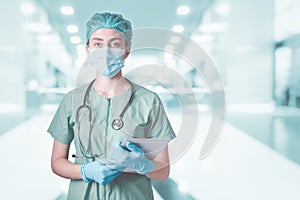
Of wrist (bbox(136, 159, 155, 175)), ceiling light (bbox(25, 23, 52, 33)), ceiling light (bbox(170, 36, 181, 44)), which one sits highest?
ceiling light (bbox(25, 23, 52, 33))

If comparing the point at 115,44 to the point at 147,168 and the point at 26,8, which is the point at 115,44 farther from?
the point at 26,8

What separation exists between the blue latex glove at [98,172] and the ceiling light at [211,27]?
233cm

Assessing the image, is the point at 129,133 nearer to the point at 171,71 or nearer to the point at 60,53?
the point at 171,71

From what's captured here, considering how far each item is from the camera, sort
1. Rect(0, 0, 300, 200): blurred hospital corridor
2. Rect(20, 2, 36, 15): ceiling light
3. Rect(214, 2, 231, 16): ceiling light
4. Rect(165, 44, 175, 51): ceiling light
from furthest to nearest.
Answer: Rect(214, 2, 231, 16): ceiling light → Rect(20, 2, 36, 15): ceiling light → Rect(0, 0, 300, 200): blurred hospital corridor → Rect(165, 44, 175, 51): ceiling light

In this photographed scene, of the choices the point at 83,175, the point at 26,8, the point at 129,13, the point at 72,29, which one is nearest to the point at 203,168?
the point at 129,13

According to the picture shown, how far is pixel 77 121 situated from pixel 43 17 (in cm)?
228

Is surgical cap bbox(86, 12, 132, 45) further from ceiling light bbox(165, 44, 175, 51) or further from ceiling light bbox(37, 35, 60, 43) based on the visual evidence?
ceiling light bbox(37, 35, 60, 43)

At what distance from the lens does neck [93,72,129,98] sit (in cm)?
106

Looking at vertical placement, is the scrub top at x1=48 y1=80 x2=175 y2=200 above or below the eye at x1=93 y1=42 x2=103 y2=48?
below

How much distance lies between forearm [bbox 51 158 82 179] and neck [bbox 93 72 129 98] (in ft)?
0.69

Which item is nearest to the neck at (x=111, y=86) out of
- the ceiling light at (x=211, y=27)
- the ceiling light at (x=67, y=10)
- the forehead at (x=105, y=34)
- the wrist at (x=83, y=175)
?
the forehead at (x=105, y=34)

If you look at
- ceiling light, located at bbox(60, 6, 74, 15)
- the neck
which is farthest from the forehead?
ceiling light, located at bbox(60, 6, 74, 15)

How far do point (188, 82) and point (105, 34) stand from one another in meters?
0.50

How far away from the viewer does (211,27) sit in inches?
148
